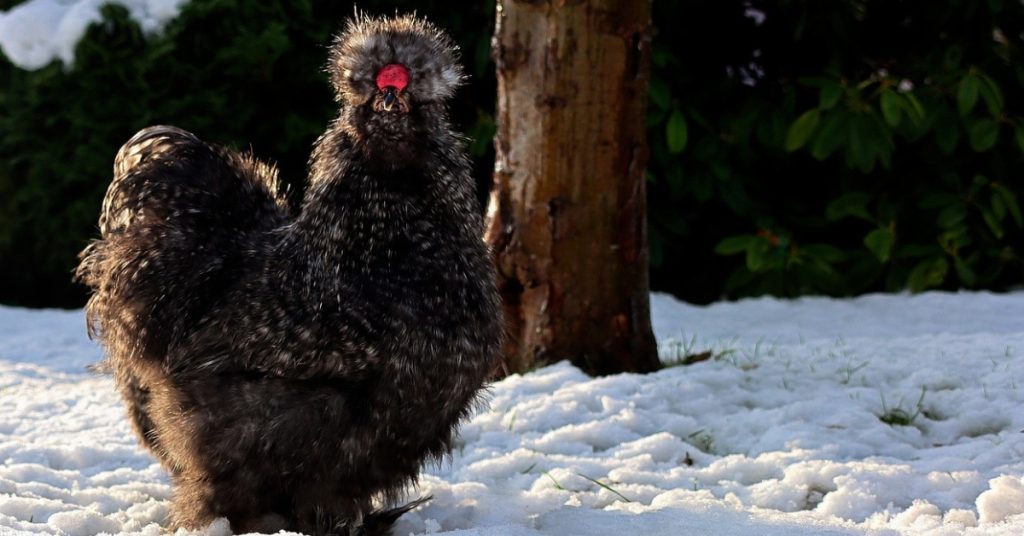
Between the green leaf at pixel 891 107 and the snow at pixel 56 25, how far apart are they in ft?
14.1

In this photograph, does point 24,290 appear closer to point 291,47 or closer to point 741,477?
point 291,47

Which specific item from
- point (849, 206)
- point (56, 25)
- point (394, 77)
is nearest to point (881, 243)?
point (849, 206)

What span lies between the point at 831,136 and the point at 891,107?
0.38 meters

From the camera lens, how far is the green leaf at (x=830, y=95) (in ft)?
21.2

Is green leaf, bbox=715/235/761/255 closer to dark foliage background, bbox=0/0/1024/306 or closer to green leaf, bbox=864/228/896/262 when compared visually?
dark foliage background, bbox=0/0/1024/306

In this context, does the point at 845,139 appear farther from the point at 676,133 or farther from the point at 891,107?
the point at 676,133

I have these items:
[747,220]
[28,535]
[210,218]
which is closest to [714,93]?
[747,220]

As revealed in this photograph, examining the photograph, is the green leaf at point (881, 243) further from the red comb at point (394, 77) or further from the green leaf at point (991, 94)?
the red comb at point (394, 77)

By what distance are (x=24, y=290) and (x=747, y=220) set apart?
16.7ft

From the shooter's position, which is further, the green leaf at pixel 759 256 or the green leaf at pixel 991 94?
the green leaf at pixel 759 256

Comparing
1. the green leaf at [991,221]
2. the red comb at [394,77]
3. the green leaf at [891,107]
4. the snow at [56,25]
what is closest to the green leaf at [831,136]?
the green leaf at [891,107]

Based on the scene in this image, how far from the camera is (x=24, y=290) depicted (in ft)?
26.7

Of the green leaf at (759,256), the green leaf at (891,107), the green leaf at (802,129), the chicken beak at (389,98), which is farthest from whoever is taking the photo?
the green leaf at (759,256)

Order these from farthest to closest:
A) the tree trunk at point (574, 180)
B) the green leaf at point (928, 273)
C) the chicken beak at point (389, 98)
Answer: the green leaf at point (928, 273), the tree trunk at point (574, 180), the chicken beak at point (389, 98)
